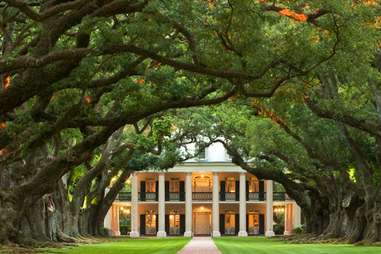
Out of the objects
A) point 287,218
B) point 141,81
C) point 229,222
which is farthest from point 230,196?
point 141,81

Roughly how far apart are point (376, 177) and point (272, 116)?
6053 mm

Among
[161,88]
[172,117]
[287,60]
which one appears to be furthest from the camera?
[172,117]

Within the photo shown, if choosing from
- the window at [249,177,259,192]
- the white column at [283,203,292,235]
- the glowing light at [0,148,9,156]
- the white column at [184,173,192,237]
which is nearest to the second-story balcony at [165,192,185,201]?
the white column at [184,173,192,237]

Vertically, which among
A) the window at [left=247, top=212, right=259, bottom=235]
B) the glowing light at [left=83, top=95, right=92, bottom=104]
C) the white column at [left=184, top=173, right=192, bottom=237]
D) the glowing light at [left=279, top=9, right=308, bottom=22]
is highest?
the glowing light at [left=279, top=9, right=308, bottom=22]

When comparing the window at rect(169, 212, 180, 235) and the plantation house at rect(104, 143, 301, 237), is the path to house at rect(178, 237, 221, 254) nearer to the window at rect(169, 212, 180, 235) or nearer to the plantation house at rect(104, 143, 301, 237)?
the plantation house at rect(104, 143, 301, 237)

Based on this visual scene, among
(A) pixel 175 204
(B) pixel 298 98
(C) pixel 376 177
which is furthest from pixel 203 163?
(B) pixel 298 98

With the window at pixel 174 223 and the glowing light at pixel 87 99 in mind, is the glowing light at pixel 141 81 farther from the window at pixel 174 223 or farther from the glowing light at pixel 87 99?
the window at pixel 174 223

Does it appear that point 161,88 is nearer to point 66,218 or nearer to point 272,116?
point 272,116

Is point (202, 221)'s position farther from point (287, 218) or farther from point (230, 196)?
point (287, 218)

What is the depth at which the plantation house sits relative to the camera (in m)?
86.0

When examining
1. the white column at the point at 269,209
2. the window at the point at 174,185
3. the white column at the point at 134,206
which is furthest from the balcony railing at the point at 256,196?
the white column at the point at 134,206

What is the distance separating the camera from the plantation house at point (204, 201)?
86000 mm

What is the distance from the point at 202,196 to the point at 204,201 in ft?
2.84

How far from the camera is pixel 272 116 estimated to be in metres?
35.4
